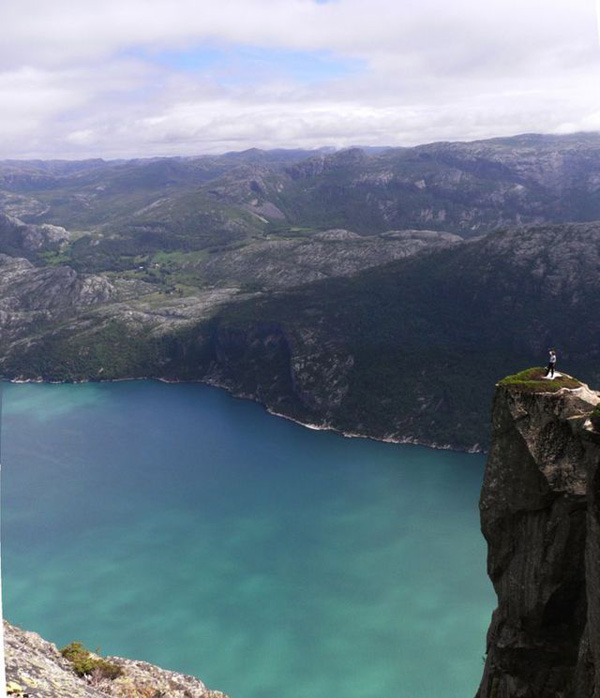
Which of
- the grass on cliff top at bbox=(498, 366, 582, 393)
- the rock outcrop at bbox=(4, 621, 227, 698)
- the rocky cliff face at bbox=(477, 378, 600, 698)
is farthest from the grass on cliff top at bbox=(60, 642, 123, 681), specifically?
the grass on cliff top at bbox=(498, 366, 582, 393)

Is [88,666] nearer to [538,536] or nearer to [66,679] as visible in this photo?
[66,679]

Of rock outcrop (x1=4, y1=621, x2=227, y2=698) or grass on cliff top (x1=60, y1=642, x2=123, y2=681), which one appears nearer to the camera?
rock outcrop (x1=4, y1=621, x2=227, y2=698)

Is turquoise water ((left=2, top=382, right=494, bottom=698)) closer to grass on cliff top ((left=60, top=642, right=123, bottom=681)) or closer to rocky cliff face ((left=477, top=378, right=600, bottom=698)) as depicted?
grass on cliff top ((left=60, top=642, right=123, bottom=681))

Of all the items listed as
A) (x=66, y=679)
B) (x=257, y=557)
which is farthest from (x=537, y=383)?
(x=257, y=557)

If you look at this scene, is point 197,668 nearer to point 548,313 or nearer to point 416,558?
point 416,558

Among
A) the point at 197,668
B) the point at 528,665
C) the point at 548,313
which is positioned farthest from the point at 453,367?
the point at 528,665
